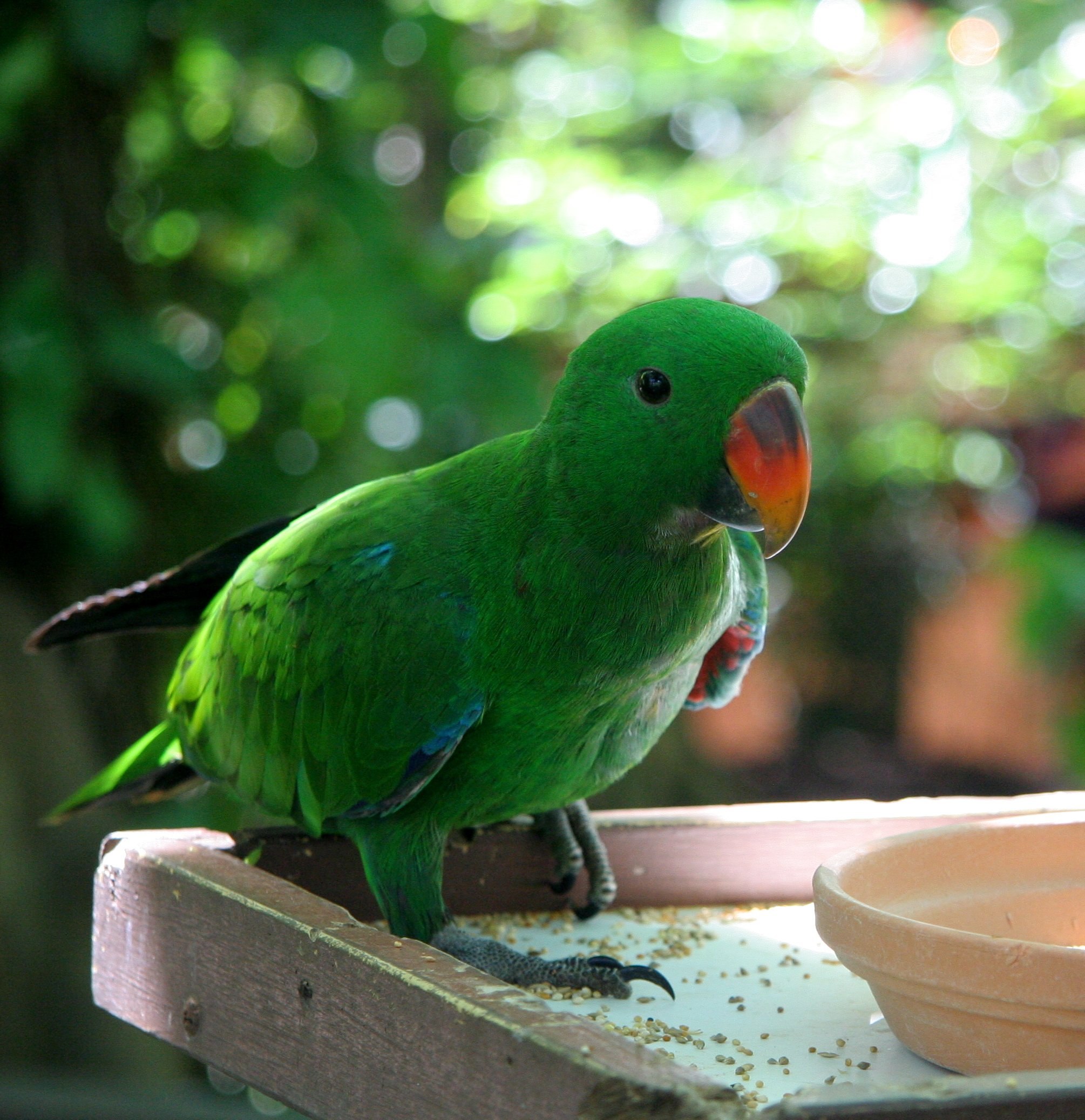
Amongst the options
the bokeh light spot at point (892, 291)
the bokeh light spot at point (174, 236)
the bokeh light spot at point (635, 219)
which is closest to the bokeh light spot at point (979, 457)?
the bokeh light spot at point (892, 291)

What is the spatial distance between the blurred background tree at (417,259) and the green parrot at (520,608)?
5.17 ft

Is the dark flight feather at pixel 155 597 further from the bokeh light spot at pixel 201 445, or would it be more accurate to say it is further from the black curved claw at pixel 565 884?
the bokeh light spot at pixel 201 445

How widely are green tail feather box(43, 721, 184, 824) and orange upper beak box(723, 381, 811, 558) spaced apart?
119 centimetres

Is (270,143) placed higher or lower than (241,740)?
higher

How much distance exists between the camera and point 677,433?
1367 millimetres

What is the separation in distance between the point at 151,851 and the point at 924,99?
3.47m

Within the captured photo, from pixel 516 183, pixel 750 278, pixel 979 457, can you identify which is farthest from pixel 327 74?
pixel 979 457

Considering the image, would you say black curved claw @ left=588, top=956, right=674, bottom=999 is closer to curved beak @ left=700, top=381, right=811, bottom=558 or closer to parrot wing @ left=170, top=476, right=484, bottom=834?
parrot wing @ left=170, top=476, right=484, bottom=834

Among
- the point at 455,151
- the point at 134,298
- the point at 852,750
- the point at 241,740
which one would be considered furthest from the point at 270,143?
the point at 852,750

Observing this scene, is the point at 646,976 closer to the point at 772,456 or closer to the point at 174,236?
the point at 772,456

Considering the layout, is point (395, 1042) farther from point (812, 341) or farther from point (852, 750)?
point (852, 750)

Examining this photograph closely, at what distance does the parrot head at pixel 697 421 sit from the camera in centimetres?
133

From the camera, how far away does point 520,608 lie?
154 centimetres

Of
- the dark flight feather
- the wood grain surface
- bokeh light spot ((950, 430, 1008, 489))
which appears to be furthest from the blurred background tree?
the wood grain surface
